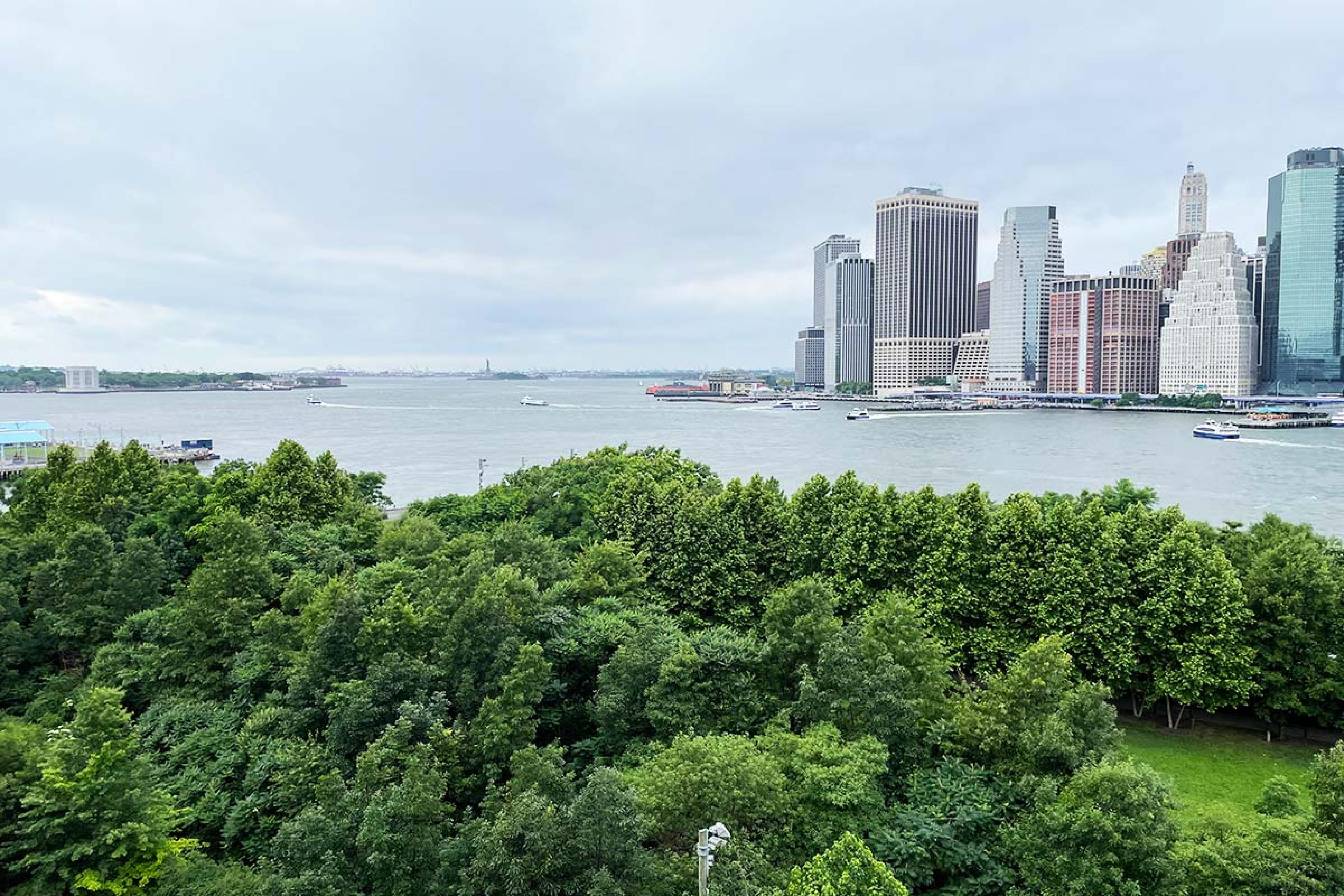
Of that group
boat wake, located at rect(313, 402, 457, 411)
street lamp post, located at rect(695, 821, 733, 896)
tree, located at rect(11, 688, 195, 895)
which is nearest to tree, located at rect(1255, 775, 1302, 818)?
street lamp post, located at rect(695, 821, 733, 896)

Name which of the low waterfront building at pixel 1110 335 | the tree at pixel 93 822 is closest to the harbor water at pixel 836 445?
the low waterfront building at pixel 1110 335

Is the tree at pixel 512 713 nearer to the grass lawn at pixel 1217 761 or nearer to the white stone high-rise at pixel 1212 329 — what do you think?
the grass lawn at pixel 1217 761

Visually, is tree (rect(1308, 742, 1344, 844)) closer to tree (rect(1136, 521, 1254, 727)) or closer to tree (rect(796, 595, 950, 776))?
tree (rect(796, 595, 950, 776))

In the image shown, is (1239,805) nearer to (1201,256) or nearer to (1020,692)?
(1020,692)

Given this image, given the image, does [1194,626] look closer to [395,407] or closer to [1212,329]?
[395,407]

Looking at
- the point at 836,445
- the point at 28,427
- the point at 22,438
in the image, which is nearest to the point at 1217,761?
the point at 836,445

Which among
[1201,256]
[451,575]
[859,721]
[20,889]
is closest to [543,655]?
[451,575]
